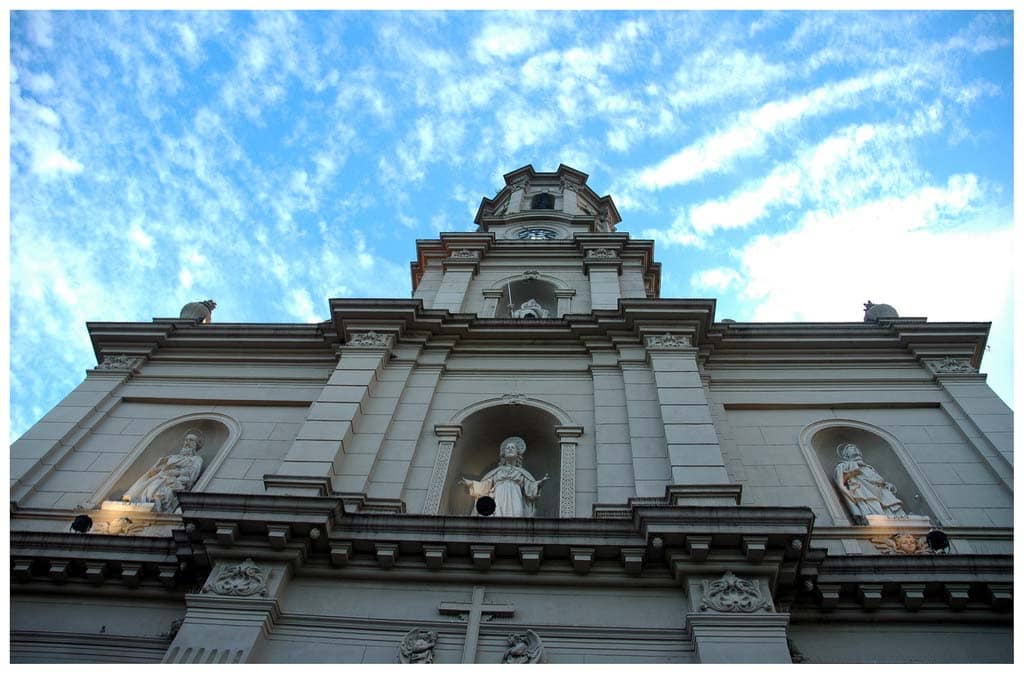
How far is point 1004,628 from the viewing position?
11.6 meters

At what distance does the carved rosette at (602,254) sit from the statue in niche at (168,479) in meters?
13.0

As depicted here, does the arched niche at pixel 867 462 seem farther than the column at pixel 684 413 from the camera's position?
Yes

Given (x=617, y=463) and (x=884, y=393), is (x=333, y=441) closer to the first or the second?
(x=617, y=463)

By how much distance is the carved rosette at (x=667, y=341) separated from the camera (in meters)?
17.6

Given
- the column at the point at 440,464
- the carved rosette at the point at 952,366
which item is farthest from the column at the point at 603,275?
the carved rosette at the point at 952,366

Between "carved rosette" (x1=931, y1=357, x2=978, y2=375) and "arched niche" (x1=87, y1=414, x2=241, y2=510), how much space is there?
1620 cm

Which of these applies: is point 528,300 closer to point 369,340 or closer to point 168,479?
point 369,340

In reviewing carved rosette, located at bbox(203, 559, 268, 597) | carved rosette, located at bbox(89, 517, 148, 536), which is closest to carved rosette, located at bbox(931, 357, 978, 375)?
carved rosette, located at bbox(203, 559, 268, 597)

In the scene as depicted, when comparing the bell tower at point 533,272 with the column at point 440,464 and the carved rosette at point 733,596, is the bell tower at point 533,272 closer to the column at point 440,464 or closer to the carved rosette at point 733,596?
the column at point 440,464

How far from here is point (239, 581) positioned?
11.6 m

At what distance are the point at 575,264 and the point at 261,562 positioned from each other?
15.3 metres

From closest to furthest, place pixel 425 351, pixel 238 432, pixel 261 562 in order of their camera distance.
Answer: pixel 261 562 < pixel 238 432 < pixel 425 351

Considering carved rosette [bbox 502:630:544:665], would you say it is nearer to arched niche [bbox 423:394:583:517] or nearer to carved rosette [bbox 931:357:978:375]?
arched niche [bbox 423:394:583:517]

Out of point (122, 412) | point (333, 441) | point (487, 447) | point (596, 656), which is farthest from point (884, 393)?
point (122, 412)
